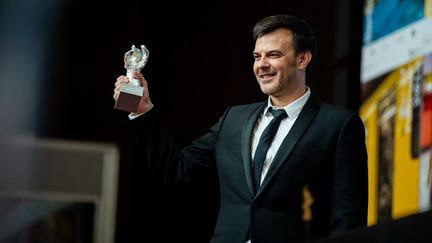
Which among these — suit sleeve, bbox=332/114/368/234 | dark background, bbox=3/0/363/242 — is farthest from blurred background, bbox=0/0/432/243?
suit sleeve, bbox=332/114/368/234

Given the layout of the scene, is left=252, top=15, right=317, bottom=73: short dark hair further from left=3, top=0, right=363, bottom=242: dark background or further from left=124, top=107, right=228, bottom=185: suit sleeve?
left=3, top=0, right=363, bottom=242: dark background

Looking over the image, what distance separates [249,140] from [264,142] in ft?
0.14

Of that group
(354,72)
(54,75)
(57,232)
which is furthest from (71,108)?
(354,72)

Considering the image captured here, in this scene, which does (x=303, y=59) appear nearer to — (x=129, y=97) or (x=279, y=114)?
(x=279, y=114)

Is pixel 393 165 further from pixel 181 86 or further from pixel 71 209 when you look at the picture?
pixel 71 209

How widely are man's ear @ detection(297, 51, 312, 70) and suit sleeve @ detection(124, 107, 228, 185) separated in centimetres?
30

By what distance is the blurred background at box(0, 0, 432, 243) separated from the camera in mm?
4363

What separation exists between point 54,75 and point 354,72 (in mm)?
1276

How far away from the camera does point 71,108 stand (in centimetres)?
475

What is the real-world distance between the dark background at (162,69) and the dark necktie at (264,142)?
1.37 m

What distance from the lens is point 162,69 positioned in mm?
4352

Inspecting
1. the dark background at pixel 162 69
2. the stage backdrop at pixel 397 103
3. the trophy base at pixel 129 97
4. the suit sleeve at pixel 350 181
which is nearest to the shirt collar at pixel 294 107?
the suit sleeve at pixel 350 181

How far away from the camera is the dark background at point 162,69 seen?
14.5 feet

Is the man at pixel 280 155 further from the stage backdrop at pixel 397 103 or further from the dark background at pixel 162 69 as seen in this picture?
the stage backdrop at pixel 397 103
